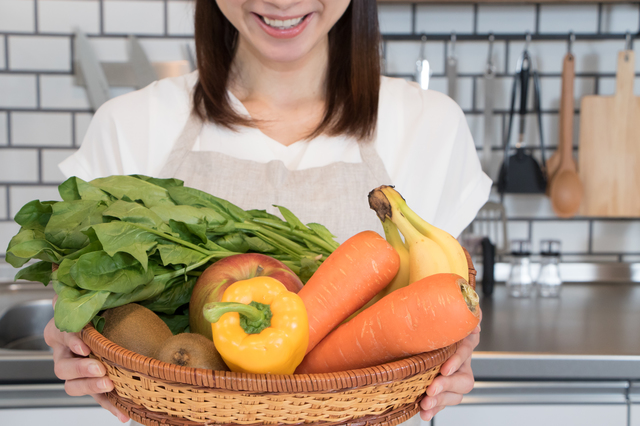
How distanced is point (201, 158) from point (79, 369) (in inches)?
19.0

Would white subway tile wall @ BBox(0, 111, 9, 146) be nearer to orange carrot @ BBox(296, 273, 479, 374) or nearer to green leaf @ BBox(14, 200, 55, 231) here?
green leaf @ BBox(14, 200, 55, 231)

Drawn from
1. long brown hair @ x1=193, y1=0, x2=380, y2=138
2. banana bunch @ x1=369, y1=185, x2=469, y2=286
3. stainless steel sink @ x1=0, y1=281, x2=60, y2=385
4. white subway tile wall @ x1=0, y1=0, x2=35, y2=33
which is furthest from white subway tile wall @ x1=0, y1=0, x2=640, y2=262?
banana bunch @ x1=369, y1=185, x2=469, y2=286

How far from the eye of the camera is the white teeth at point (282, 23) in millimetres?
826

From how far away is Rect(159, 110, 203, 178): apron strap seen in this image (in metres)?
0.91

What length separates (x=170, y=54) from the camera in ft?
5.22

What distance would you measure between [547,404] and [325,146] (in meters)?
0.68

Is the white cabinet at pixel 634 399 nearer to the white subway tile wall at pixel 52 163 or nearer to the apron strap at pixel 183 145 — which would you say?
the apron strap at pixel 183 145

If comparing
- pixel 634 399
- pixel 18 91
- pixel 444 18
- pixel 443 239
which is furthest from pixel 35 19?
pixel 634 399

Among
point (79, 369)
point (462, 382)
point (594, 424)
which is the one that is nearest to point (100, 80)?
point (79, 369)

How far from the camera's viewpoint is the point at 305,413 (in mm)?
422

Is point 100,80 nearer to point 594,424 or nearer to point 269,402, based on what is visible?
point 269,402

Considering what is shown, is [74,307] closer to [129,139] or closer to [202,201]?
[202,201]

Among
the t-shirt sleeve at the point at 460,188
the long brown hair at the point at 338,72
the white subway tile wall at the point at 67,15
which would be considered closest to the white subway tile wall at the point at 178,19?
the white subway tile wall at the point at 67,15

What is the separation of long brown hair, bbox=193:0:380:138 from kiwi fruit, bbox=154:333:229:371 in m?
0.53
